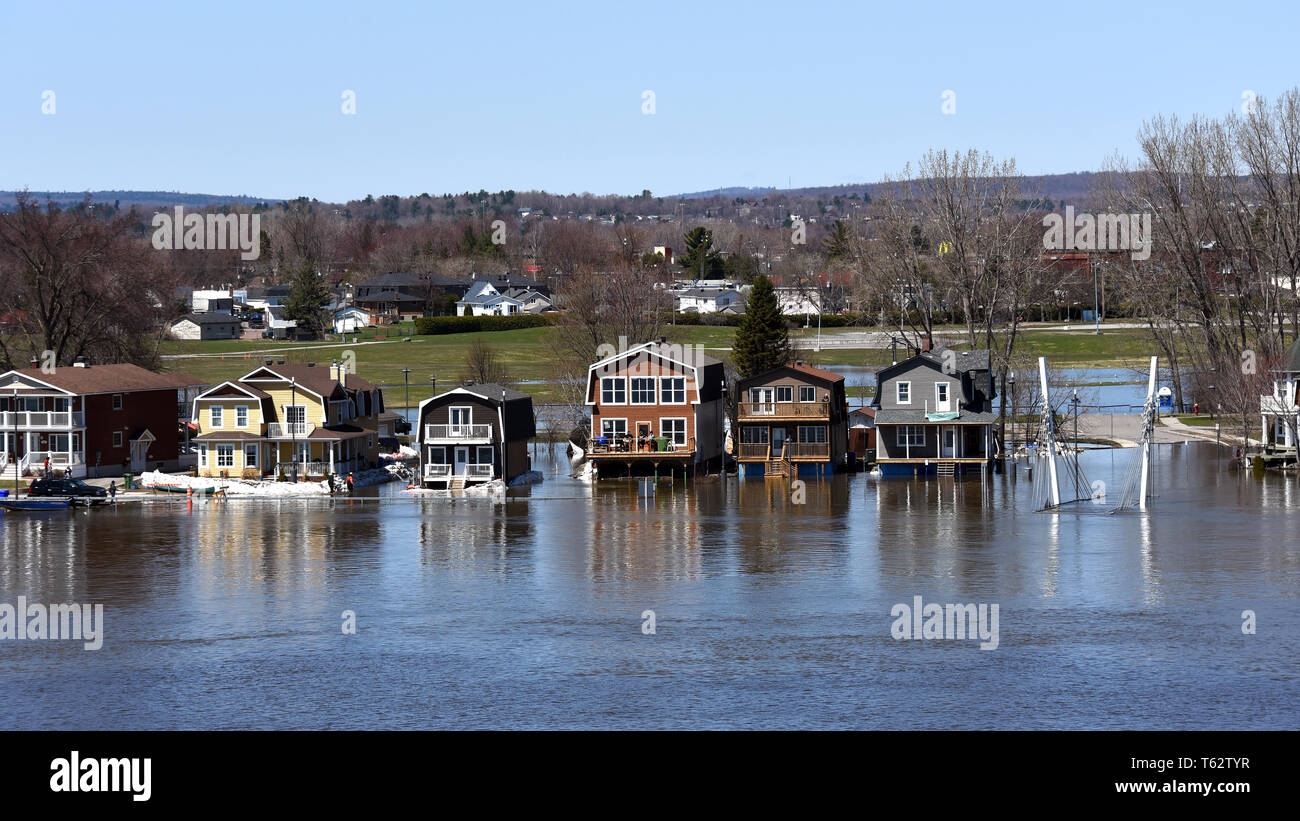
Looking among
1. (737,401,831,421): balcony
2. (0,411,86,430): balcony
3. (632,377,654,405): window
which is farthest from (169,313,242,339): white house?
(737,401,831,421): balcony

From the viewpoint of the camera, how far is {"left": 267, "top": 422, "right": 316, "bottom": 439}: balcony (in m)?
88.8

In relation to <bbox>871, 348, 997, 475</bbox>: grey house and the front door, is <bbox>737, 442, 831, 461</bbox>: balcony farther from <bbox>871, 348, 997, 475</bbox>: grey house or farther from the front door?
<bbox>871, 348, 997, 475</bbox>: grey house

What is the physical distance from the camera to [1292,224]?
108375 millimetres

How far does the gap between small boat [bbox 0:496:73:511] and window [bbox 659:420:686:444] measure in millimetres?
32098

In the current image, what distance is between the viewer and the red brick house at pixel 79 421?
88.9 m

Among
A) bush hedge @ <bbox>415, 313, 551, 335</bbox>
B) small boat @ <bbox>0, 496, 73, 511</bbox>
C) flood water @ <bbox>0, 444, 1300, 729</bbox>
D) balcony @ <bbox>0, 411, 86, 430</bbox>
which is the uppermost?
bush hedge @ <bbox>415, 313, 551, 335</bbox>

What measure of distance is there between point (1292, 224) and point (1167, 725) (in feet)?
248

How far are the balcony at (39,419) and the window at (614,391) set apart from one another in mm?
29376

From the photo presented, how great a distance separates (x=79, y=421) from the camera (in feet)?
293

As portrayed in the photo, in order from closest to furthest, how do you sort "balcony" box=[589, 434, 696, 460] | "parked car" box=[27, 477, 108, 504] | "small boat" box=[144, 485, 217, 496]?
"parked car" box=[27, 477, 108, 504] < "small boat" box=[144, 485, 217, 496] < "balcony" box=[589, 434, 696, 460]

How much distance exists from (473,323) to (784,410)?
103 metres
